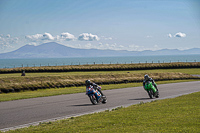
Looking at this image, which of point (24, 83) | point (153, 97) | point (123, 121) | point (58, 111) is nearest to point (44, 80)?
point (24, 83)

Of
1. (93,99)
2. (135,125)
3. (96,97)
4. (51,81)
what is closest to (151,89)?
(96,97)

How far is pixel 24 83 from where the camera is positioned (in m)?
29.8

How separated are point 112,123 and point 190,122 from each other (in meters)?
2.65

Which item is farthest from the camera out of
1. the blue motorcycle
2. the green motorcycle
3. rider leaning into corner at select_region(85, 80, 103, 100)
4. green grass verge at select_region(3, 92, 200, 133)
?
the green motorcycle

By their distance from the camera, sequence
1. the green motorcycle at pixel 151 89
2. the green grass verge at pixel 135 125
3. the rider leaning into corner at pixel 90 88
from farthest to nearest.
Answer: the green motorcycle at pixel 151 89
the rider leaning into corner at pixel 90 88
the green grass verge at pixel 135 125

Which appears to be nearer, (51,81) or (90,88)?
(90,88)

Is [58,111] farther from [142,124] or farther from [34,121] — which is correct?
[142,124]

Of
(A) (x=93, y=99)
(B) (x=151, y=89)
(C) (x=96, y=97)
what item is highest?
(B) (x=151, y=89)

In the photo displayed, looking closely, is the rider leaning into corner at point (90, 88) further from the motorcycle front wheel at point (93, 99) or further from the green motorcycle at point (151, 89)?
the green motorcycle at point (151, 89)

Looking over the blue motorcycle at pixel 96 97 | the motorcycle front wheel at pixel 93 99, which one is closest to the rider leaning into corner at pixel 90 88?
the blue motorcycle at pixel 96 97

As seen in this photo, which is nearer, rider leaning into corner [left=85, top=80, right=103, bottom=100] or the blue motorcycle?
rider leaning into corner [left=85, top=80, right=103, bottom=100]

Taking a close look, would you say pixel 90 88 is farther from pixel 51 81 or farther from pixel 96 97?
pixel 51 81

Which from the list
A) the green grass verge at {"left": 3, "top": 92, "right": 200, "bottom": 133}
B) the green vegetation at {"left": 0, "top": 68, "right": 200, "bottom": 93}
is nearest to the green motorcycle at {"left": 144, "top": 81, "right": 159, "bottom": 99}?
the green grass verge at {"left": 3, "top": 92, "right": 200, "bottom": 133}

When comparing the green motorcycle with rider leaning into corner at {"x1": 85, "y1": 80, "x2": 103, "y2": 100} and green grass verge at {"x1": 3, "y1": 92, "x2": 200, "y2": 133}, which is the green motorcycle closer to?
rider leaning into corner at {"x1": 85, "y1": 80, "x2": 103, "y2": 100}
